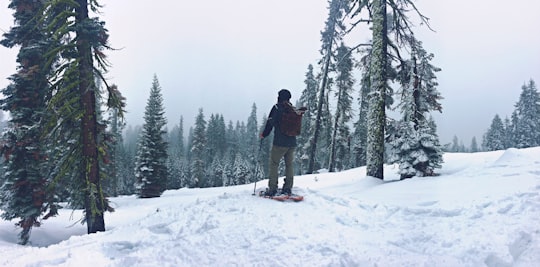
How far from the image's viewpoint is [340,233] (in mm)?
5562

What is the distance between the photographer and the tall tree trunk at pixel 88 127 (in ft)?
34.5

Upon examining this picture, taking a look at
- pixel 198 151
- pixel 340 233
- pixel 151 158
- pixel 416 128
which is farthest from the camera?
pixel 198 151

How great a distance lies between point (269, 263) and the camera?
181 inches

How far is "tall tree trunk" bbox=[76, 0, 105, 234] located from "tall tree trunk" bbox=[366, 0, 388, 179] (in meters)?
9.52

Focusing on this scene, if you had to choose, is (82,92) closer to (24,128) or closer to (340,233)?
(24,128)

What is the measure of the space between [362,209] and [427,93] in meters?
7.10

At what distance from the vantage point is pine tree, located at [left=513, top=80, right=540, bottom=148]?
44062 mm

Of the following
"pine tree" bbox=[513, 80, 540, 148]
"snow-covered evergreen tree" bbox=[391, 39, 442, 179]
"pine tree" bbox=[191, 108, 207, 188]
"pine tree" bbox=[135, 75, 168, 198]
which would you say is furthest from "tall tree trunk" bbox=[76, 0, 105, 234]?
"pine tree" bbox=[513, 80, 540, 148]

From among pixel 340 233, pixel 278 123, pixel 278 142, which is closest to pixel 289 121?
pixel 278 123

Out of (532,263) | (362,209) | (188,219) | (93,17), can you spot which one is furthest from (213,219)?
(93,17)

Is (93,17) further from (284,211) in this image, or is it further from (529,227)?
(529,227)

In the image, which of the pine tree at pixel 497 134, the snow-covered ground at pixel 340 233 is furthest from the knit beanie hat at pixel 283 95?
the pine tree at pixel 497 134

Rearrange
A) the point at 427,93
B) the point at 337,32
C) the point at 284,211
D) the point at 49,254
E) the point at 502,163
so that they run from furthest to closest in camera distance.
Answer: the point at 337,32 < the point at 427,93 < the point at 502,163 < the point at 284,211 < the point at 49,254

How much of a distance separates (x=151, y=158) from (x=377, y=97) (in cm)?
2560
